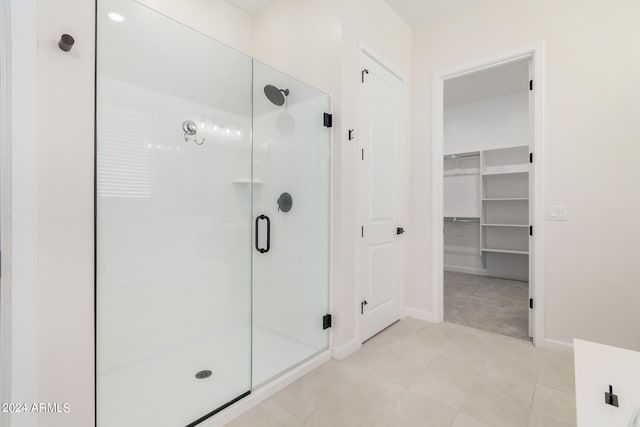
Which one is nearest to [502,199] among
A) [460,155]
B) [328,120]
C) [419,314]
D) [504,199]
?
[504,199]

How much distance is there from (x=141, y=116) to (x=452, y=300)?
12.3ft

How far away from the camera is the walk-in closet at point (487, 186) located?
14.2 feet

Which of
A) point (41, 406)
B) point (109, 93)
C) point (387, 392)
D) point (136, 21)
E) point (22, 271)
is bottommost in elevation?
point (387, 392)

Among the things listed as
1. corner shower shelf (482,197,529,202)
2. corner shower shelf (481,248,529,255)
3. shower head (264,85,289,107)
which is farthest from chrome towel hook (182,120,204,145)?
corner shower shelf (481,248,529,255)

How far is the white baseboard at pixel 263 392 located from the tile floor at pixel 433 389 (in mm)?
35

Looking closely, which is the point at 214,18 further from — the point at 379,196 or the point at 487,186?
the point at 487,186

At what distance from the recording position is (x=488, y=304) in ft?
11.4

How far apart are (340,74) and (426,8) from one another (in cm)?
139

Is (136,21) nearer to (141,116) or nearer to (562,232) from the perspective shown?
(141,116)

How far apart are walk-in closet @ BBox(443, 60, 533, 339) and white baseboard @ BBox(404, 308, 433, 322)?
0.97 meters

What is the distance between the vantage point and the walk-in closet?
4320 mm

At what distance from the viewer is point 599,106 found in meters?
2.19

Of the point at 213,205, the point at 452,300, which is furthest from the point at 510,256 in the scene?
the point at 213,205

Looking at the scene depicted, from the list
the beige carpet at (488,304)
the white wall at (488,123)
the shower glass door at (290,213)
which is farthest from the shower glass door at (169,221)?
the white wall at (488,123)
